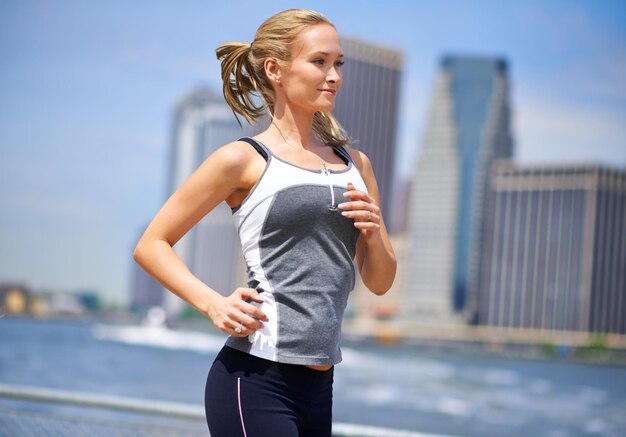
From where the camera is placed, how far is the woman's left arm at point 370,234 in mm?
1835

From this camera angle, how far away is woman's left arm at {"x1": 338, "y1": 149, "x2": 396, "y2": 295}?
1835 mm

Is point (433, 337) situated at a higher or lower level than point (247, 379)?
lower

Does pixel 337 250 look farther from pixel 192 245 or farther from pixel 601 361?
pixel 192 245

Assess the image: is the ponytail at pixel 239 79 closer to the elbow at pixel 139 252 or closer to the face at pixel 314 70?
the face at pixel 314 70

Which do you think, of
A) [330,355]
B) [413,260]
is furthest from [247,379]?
[413,260]

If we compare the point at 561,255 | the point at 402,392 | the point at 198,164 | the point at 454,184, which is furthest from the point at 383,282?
the point at 454,184

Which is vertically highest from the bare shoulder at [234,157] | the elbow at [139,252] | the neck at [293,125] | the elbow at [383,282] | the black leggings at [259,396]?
the neck at [293,125]

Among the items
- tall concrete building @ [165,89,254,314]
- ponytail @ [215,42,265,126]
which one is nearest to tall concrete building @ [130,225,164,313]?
tall concrete building @ [165,89,254,314]

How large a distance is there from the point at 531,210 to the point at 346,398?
88.6 meters

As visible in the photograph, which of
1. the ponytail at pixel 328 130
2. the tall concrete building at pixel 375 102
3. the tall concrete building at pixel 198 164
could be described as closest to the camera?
the ponytail at pixel 328 130

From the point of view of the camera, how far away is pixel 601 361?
346 feet

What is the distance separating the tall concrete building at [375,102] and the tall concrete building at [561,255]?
22.2 m

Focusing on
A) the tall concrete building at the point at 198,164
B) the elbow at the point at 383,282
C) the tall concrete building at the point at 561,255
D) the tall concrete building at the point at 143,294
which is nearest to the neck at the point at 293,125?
the elbow at the point at 383,282

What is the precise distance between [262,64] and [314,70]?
148mm
